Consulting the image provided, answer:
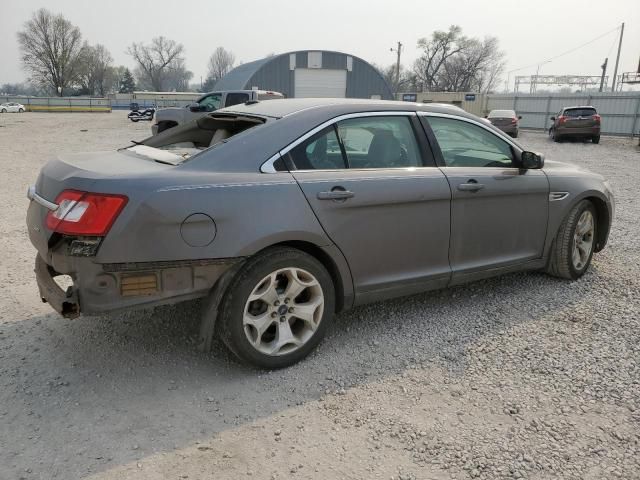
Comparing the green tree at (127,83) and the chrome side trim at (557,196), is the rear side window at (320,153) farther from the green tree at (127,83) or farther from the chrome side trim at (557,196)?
the green tree at (127,83)

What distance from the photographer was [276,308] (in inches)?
122

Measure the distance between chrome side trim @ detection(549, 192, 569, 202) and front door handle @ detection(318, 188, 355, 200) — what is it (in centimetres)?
204

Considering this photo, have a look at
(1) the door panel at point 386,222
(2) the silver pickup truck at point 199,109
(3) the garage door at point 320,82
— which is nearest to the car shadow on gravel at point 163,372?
(1) the door panel at point 386,222

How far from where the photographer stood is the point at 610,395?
9.80 ft

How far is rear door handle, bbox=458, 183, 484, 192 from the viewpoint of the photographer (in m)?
3.77

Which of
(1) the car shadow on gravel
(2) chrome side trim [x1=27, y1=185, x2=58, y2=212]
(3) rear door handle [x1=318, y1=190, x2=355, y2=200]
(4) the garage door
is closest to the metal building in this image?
(4) the garage door

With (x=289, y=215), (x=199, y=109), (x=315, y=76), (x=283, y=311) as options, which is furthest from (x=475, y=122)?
(x=315, y=76)

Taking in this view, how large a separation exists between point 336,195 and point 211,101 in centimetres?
1566

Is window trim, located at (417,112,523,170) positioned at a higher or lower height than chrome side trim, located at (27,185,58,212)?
higher

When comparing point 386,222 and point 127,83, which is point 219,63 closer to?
point 127,83

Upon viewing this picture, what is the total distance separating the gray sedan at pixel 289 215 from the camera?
2689 mm

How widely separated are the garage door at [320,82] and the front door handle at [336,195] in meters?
33.9

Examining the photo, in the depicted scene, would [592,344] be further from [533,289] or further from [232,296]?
[232,296]

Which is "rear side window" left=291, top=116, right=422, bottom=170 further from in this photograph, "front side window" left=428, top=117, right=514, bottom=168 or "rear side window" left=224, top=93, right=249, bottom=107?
"rear side window" left=224, top=93, right=249, bottom=107
